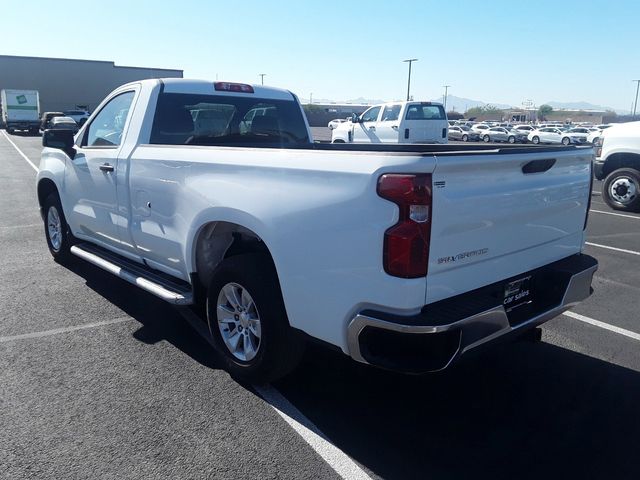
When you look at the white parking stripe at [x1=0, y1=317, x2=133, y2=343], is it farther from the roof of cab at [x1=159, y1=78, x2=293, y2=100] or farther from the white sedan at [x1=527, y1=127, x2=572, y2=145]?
the white sedan at [x1=527, y1=127, x2=572, y2=145]

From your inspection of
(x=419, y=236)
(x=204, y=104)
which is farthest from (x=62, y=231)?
(x=419, y=236)

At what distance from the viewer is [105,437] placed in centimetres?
317

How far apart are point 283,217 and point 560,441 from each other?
2017 millimetres

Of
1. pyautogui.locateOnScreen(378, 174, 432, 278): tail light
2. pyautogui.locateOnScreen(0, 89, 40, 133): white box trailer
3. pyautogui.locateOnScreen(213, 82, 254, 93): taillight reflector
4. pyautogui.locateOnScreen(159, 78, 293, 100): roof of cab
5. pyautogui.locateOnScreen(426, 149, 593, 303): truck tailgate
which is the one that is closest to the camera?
pyautogui.locateOnScreen(378, 174, 432, 278): tail light

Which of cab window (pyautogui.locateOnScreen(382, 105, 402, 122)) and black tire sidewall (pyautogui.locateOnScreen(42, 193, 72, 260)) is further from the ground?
cab window (pyautogui.locateOnScreen(382, 105, 402, 122))

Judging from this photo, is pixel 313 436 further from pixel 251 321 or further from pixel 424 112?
pixel 424 112

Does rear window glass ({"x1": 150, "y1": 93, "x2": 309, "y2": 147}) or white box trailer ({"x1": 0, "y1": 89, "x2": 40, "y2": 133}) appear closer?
rear window glass ({"x1": 150, "y1": 93, "x2": 309, "y2": 147})

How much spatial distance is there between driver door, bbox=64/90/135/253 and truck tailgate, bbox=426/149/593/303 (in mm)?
3115

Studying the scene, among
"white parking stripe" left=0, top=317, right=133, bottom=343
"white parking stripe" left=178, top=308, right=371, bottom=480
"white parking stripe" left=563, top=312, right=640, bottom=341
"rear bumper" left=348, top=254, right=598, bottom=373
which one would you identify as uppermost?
"rear bumper" left=348, top=254, right=598, bottom=373

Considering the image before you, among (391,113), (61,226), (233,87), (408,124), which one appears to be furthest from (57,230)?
(391,113)

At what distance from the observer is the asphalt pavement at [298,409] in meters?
2.97

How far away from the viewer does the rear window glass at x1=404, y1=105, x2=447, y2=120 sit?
1773cm

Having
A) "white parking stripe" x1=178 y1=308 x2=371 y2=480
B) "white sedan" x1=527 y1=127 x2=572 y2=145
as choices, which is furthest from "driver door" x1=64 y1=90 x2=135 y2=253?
"white sedan" x1=527 y1=127 x2=572 y2=145

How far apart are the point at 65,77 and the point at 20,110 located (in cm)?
2624
